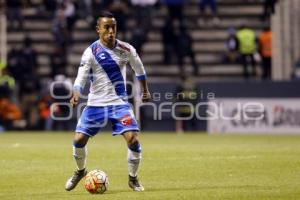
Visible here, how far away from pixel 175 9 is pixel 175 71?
7.64 ft

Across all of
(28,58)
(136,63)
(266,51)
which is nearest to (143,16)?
(28,58)

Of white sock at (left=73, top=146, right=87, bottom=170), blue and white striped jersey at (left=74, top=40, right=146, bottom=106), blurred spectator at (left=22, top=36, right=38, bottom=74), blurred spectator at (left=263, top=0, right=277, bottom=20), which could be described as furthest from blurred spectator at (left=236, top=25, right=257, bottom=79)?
white sock at (left=73, top=146, right=87, bottom=170)

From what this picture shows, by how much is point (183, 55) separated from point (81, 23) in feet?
15.5

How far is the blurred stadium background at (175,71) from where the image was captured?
1093 inches

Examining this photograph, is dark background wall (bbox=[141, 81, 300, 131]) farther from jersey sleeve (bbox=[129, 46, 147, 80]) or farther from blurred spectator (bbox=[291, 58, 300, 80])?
jersey sleeve (bbox=[129, 46, 147, 80])

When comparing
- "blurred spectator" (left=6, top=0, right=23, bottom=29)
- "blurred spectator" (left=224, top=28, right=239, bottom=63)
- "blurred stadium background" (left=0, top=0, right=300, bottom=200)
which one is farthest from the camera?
"blurred spectator" (left=6, top=0, right=23, bottom=29)

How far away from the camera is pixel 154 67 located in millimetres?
34125

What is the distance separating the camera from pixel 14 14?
116 ft

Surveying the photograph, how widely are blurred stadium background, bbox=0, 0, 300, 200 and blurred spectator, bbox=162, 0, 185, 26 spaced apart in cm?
3

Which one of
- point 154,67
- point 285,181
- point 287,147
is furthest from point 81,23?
point 285,181

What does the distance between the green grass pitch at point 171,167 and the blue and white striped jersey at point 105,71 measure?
50.9 inches

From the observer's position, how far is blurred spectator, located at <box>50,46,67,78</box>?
33.2 metres

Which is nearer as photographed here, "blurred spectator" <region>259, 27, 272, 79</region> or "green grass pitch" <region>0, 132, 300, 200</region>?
"green grass pitch" <region>0, 132, 300, 200</region>

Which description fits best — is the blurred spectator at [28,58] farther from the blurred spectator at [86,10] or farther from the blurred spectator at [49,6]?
the blurred spectator at [86,10]
